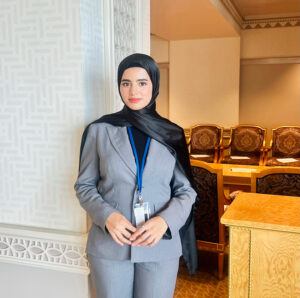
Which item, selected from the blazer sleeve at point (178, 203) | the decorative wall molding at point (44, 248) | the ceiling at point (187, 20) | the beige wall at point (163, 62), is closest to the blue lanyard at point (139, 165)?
the blazer sleeve at point (178, 203)

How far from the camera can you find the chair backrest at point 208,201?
251 cm

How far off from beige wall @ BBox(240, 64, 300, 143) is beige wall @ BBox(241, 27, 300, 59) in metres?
0.19

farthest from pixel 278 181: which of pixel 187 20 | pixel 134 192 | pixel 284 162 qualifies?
pixel 187 20

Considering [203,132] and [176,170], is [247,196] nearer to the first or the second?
[176,170]

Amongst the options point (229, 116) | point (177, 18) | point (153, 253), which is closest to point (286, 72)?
point (229, 116)

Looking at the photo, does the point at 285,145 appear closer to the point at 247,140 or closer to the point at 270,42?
the point at 247,140

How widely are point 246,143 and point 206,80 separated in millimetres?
1239

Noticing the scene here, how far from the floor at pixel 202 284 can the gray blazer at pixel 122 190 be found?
1388 millimetres

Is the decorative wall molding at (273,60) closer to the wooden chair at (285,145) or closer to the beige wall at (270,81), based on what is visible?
the beige wall at (270,81)

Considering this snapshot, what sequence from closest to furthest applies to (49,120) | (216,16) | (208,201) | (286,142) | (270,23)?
(49,120), (208,201), (216,16), (286,142), (270,23)

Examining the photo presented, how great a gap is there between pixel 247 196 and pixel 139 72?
2.38ft

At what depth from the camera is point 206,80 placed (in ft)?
19.0

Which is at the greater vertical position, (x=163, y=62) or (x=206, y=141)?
(x=163, y=62)

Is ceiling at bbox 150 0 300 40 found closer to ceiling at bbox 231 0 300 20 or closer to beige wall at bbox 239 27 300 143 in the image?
ceiling at bbox 231 0 300 20
